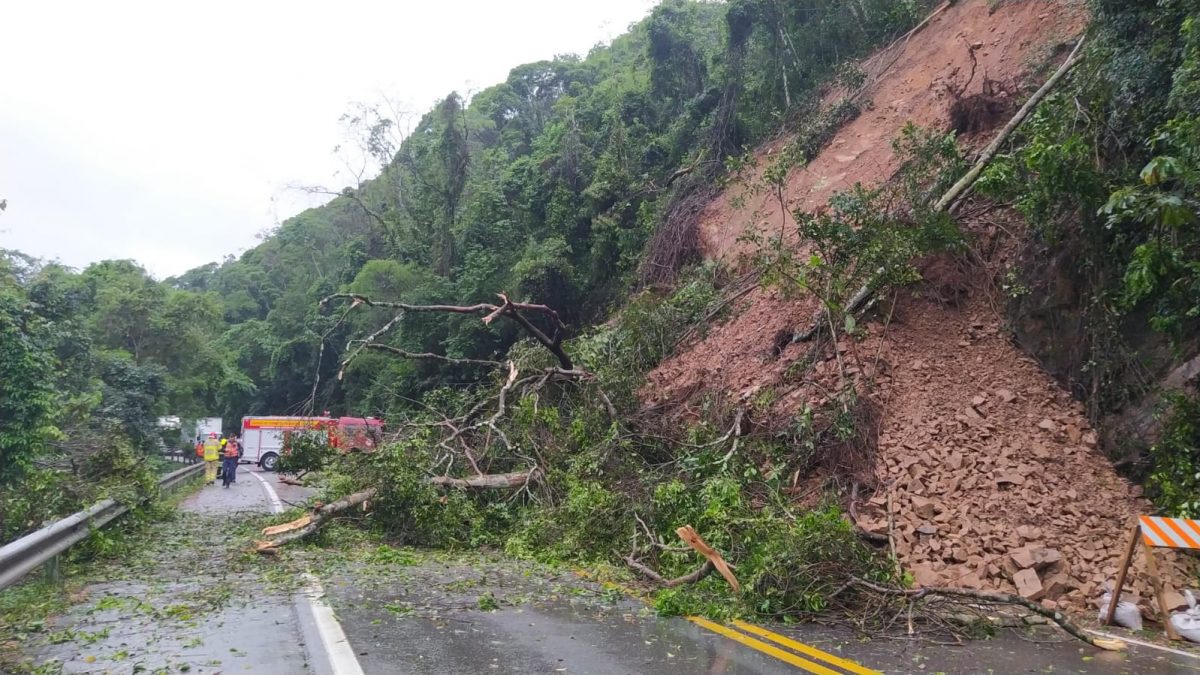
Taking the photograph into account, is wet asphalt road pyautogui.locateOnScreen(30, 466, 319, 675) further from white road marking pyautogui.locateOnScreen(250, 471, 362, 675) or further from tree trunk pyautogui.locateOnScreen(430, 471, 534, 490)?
tree trunk pyautogui.locateOnScreen(430, 471, 534, 490)

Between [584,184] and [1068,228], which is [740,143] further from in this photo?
[1068,228]

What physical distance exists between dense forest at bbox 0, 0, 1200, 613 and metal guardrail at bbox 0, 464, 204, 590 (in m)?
0.78

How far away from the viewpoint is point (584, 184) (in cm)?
2720

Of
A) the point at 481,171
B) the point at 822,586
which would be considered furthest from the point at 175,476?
the point at 481,171

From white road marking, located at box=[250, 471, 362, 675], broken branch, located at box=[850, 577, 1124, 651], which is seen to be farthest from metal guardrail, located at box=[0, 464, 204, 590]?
broken branch, located at box=[850, 577, 1124, 651]

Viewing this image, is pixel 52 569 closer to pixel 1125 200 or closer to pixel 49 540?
pixel 49 540

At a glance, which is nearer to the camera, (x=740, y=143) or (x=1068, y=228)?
(x=1068, y=228)

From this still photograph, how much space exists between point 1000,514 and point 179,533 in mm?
10698

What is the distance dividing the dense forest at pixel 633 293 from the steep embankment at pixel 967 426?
1.67 ft

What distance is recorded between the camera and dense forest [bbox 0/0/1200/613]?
29.5 feet

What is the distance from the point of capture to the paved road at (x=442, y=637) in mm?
4992

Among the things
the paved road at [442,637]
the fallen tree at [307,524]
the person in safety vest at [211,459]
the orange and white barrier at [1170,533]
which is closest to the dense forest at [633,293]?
the fallen tree at [307,524]

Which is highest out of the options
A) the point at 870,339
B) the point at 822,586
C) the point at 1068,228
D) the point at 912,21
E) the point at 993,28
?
the point at 912,21

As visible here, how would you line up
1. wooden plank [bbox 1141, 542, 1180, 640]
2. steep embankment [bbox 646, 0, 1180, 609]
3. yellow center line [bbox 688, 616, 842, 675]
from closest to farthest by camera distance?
yellow center line [bbox 688, 616, 842, 675] < wooden plank [bbox 1141, 542, 1180, 640] < steep embankment [bbox 646, 0, 1180, 609]
